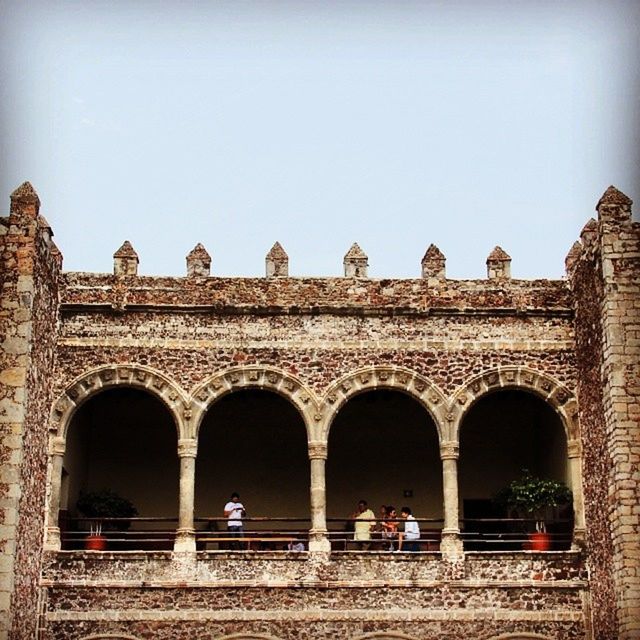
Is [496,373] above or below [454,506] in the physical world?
above

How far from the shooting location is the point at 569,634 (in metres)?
21.2

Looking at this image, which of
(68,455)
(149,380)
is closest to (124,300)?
(149,380)

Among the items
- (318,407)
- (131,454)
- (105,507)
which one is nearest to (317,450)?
(318,407)

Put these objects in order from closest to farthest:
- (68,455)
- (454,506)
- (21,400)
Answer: (21,400) < (454,506) < (68,455)

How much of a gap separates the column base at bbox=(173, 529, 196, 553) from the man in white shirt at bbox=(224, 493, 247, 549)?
2.29ft

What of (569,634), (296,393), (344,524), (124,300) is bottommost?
(569,634)

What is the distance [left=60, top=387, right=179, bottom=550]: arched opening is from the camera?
24266 millimetres

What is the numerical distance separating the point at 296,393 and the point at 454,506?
3086 mm

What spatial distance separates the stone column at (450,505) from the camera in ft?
70.6

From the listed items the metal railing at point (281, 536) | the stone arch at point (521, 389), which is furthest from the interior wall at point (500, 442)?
the stone arch at point (521, 389)

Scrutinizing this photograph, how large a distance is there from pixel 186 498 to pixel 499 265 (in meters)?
6.43

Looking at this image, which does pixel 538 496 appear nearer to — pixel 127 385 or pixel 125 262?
pixel 127 385

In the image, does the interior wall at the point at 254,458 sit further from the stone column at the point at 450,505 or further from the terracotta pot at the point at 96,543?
the stone column at the point at 450,505

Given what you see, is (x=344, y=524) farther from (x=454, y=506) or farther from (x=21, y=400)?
(x=21, y=400)
